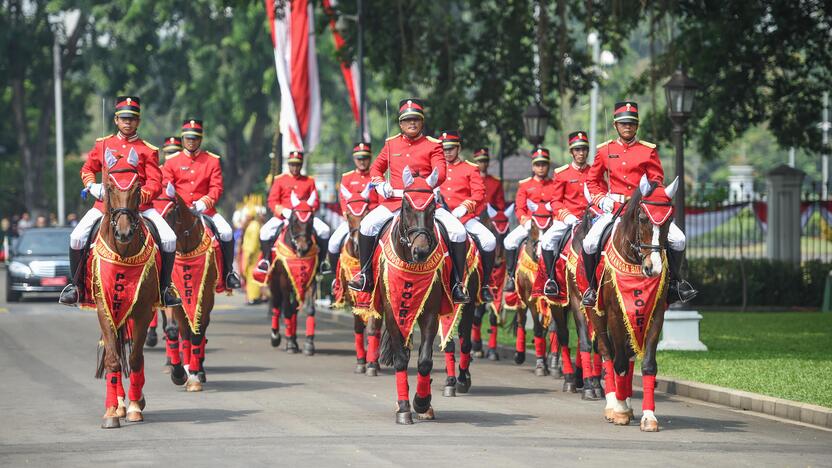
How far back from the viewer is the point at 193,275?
1670 centimetres

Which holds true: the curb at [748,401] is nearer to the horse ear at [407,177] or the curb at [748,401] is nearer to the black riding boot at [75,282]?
the horse ear at [407,177]

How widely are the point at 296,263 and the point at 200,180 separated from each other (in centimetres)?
355

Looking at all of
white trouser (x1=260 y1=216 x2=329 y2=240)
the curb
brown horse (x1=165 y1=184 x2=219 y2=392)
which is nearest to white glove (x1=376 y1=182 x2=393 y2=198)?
brown horse (x1=165 y1=184 x2=219 y2=392)

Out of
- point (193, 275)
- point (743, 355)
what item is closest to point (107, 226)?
point (193, 275)

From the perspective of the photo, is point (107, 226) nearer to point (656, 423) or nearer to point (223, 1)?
point (656, 423)

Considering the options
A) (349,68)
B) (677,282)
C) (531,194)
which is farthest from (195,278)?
(349,68)

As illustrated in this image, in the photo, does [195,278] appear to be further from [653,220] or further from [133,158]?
[653,220]

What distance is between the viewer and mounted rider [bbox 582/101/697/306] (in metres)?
13.8

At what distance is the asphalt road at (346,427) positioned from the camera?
1122cm

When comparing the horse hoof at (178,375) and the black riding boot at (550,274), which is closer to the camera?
the black riding boot at (550,274)

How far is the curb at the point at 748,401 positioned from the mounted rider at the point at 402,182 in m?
3.16

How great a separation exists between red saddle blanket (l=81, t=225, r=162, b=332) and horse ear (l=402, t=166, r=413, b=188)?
2.46m

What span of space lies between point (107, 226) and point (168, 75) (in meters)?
45.2

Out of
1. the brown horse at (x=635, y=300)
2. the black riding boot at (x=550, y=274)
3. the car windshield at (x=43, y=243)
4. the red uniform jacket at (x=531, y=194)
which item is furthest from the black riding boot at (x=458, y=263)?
the car windshield at (x=43, y=243)
